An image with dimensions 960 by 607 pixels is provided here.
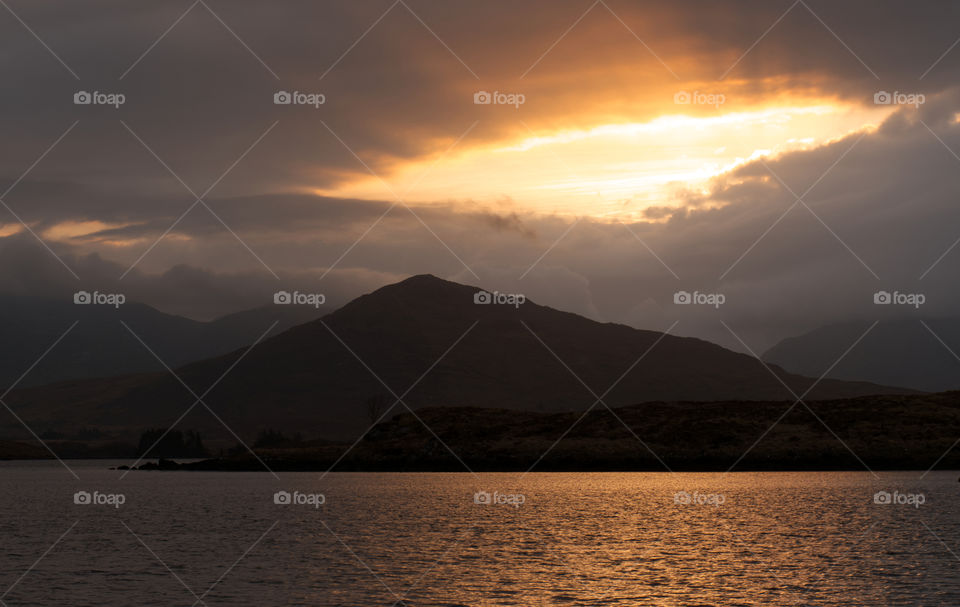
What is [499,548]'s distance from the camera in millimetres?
68812

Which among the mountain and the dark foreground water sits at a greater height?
the mountain

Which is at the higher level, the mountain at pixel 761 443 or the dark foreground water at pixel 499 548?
the mountain at pixel 761 443

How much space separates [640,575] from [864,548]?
20.7 metres

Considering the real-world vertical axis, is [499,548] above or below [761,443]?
below

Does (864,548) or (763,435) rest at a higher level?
(763,435)

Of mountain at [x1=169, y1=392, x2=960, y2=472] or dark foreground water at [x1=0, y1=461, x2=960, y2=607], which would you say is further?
mountain at [x1=169, y1=392, x2=960, y2=472]

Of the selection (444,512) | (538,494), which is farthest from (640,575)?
(538,494)

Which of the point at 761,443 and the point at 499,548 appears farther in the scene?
the point at 761,443

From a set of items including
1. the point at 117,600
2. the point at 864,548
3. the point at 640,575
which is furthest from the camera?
the point at 864,548

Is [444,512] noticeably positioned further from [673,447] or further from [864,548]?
[673,447]

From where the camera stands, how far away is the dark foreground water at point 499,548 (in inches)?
1957

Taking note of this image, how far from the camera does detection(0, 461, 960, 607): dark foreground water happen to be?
49.7m

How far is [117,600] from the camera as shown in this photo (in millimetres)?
47625

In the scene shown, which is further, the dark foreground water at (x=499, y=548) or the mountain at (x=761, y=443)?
the mountain at (x=761, y=443)
